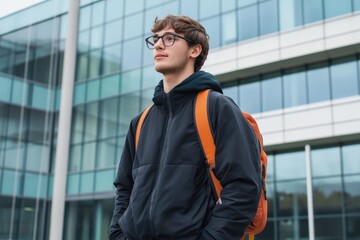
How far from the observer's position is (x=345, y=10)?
1962cm

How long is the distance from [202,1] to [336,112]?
7993 millimetres

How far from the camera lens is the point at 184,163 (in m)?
2.39

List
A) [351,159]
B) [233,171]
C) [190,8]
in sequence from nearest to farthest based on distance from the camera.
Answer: [233,171] → [351,159] → [190,8]

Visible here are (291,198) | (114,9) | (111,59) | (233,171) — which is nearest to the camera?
(233,171)

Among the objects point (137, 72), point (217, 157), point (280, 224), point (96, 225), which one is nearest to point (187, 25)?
point (217, 157)

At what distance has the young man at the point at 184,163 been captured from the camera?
7.43ft

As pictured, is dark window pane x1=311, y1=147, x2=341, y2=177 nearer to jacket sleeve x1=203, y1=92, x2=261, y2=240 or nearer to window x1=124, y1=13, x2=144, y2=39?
window x1=124, y1=13, x2=144, y2=39

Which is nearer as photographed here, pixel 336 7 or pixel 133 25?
pixel 336 7

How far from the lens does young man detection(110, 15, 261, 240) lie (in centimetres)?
226

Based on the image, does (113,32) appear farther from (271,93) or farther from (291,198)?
(291,198)

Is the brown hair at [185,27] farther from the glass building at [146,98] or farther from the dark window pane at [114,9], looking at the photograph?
the dark window pane at [114,9]

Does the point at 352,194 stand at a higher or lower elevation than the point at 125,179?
higher

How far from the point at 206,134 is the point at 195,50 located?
482mm

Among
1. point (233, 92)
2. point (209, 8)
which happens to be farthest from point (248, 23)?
point (233, 92)
